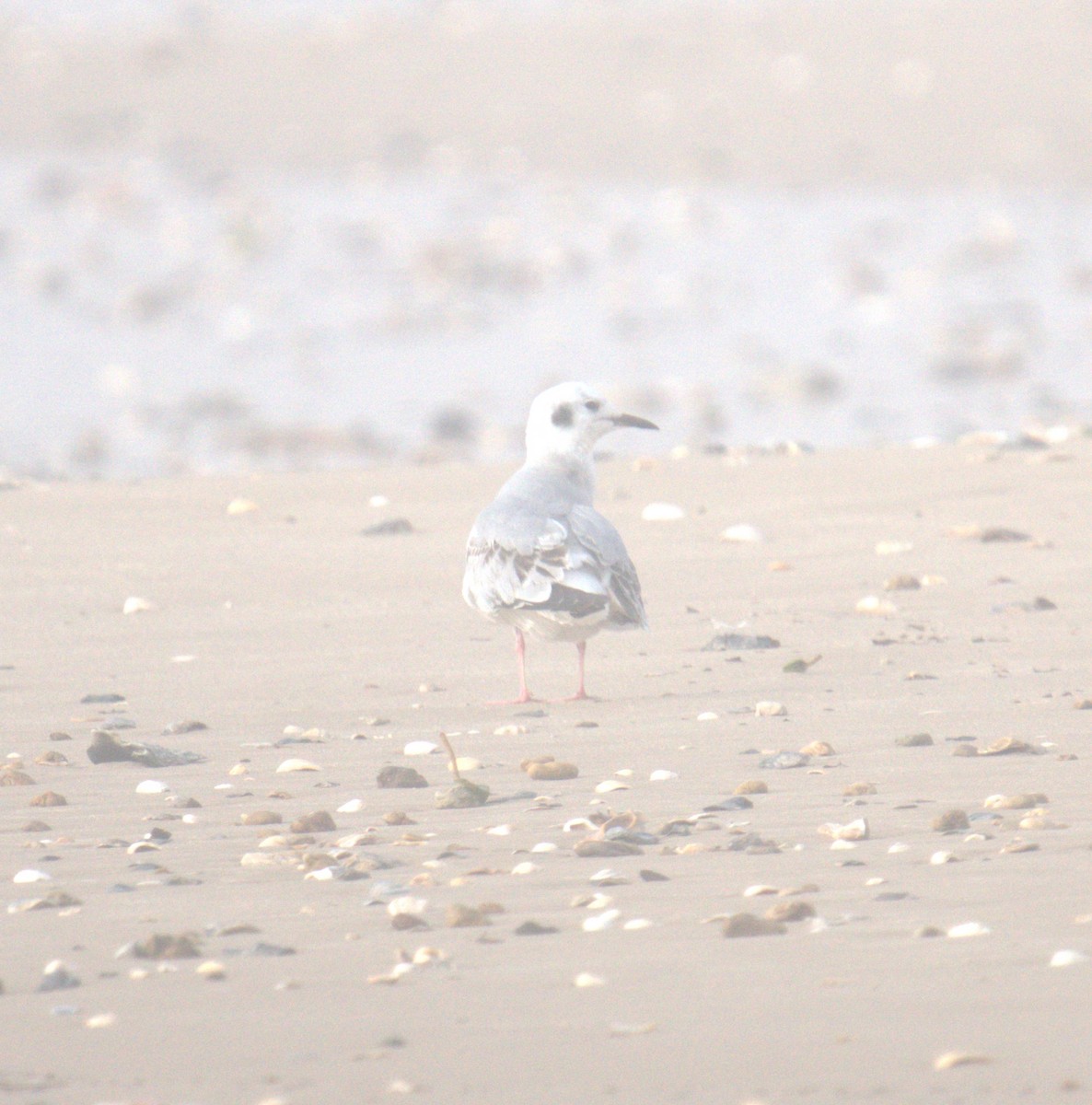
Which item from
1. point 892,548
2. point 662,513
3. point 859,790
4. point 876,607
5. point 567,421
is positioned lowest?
point 859,790

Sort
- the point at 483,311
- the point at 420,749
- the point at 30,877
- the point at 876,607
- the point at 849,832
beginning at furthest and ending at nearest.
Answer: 1. the point at 483,311
2. the point at 876,607
3. the point at 420,749
4. the point at 849,832
5. the point at 30,877

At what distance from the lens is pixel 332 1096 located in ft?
9.92

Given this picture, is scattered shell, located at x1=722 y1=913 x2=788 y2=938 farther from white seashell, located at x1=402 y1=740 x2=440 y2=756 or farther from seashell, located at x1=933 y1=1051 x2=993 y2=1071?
white seashell, located at x1=402 y1=740 x2=440 y2=756

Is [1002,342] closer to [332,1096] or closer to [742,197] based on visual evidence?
[742,197]

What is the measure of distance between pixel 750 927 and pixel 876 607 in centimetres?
331

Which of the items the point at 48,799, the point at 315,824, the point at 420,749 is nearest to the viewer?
the point at 315,824

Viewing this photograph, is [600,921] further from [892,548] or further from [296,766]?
[892,548]

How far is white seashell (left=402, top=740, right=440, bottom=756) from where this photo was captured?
212 inches

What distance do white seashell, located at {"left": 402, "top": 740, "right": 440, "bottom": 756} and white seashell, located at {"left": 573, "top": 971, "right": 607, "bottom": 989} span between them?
1943 mm

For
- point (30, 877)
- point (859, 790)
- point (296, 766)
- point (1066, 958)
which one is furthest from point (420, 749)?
point (1066, 958)

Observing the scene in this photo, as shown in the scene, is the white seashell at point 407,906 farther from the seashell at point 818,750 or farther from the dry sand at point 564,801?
the seashell at point 818,750

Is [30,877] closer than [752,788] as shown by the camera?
Yes

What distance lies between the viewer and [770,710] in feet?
18.6

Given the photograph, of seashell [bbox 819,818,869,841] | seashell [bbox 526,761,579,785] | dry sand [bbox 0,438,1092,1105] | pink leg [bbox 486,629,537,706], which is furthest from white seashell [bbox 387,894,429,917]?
pink leg [bbox 486,629,537,706]
